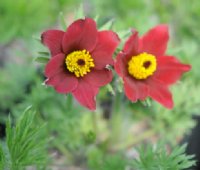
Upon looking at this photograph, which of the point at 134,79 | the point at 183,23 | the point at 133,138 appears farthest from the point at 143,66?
the point at 183,23

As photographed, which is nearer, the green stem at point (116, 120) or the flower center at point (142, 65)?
the flower center at point (142, 65)

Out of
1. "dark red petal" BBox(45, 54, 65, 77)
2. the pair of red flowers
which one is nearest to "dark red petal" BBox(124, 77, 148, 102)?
the pair of red flowers

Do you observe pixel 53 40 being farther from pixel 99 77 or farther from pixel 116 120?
pixel 116 120

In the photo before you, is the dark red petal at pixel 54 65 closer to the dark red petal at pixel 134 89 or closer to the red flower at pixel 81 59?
the red flower at pixel 81 59

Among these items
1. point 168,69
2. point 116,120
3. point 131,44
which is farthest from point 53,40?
point 116,120

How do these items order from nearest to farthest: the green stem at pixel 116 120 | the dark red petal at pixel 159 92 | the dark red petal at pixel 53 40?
the dark red petal at pixel 53 40 → the dark red petal at pixel 159 92 → the green stem at pixel 116 120

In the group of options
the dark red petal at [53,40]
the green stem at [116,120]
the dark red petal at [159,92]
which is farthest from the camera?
the green stem at [116,120]

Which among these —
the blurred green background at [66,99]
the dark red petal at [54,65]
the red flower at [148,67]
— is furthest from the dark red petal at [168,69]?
the dark red petal at [54,65]

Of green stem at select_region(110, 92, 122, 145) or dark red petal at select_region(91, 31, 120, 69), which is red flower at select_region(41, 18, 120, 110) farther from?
green stem at select_region(110, 92, 122, 145)
